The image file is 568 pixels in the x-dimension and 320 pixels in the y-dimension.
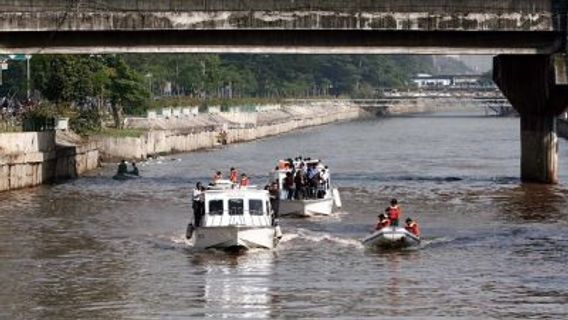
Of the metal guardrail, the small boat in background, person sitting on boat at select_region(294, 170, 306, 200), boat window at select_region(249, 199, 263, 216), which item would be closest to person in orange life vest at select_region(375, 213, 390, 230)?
boat window at select_region(249, 199, 263, 216)

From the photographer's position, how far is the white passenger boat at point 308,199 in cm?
6931

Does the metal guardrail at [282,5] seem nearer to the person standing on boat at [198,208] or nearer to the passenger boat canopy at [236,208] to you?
the person standing on boat at [198,208]

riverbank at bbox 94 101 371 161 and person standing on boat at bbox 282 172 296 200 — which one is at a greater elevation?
person standing on boat at bbox 282 172 296 200

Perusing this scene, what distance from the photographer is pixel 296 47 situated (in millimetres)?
83625

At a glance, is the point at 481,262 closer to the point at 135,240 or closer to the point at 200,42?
the point at 135,240

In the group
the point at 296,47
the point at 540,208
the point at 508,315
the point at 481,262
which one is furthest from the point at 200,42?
the point at 508,315

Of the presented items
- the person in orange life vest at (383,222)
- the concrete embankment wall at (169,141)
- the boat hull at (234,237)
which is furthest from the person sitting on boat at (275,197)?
the concrete embankment wall at (169,141)

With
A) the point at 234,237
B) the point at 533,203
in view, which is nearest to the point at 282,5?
the point at 533,203

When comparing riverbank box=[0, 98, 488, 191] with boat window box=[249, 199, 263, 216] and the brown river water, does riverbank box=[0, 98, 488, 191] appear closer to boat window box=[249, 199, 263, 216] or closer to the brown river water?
the brown river water

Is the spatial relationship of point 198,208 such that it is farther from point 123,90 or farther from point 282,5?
point 123,90

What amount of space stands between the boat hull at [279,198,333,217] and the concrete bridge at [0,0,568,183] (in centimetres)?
1467

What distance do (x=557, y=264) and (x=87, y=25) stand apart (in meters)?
35.4

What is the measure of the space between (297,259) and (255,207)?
3013 millimetres

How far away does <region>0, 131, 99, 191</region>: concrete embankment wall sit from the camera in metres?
84.1
